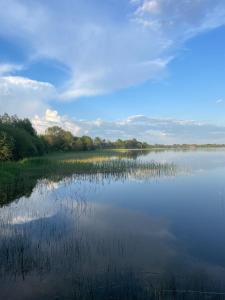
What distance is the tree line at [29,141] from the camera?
124ft

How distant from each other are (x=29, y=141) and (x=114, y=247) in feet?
140

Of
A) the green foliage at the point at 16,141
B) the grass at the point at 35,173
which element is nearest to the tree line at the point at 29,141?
the green foliage at the point at 16,141

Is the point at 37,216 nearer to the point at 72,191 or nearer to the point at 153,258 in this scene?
the point at 153,258

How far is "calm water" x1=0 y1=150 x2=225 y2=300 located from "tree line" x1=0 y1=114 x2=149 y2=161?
76.4 feet

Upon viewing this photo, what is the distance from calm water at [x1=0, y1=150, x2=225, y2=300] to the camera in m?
5.89

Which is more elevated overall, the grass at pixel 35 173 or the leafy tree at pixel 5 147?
the leafy tree at pixel 5 147

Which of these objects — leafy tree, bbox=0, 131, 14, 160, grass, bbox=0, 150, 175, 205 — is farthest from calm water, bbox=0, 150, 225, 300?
leafy tree, bbox=0, 131, 14, 160

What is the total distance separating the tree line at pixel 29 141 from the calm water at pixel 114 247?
23.3 metres

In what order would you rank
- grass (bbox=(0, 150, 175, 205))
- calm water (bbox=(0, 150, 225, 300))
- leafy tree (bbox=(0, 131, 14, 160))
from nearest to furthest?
calm water (bbox=(0, 150, 225, 300)) → grass (bbox=(0, 150, 175, 205)) → leafy tree (bbox=(0, 131, 14, 160))

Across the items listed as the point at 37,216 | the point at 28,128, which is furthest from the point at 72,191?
the point at 28,128

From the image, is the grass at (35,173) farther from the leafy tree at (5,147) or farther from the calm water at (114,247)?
the leafy tree at (5,147)

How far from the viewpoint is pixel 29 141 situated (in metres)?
48.8

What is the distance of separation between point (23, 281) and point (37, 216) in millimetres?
5830

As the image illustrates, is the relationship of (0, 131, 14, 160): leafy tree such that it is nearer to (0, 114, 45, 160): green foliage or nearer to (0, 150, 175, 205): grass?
(0, 114, 45, 160): green foliage
